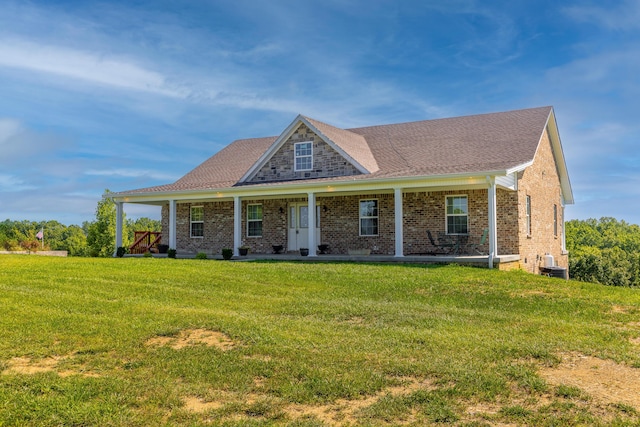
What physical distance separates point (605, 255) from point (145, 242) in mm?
33197

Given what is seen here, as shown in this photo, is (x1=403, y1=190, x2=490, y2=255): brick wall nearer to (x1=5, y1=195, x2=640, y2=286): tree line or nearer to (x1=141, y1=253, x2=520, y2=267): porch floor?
(x1=141, y1=253, x2=520, y2=267): porch floor

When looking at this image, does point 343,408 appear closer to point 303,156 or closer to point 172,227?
point 303,156

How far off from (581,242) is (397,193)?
43.5 meters

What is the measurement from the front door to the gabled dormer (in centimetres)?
149

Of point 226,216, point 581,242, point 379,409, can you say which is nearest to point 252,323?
point 379,409

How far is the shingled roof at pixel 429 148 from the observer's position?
61.4 ft

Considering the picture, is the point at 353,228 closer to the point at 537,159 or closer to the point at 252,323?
the point at 537,159

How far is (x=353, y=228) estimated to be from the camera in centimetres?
2064

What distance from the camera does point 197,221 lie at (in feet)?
79.5

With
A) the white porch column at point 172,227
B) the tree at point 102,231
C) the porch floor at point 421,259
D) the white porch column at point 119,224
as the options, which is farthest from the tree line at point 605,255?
the tree at point 102,231

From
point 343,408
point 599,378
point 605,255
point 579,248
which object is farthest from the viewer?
point 579,248

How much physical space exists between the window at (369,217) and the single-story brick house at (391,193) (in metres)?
0.04

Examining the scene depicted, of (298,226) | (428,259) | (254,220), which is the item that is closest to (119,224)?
(254,220)

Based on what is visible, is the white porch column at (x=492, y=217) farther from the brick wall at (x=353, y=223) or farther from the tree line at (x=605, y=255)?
the tree line at (x=605, y=255)
